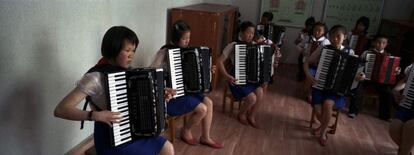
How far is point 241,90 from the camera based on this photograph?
2.96 metres

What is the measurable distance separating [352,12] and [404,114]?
345 centimetres

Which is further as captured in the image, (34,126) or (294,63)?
(294,63)

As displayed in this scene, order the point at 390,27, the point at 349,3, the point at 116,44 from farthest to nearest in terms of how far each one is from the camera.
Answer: the point at 349,3
the point at 390,27
the point at 116,44

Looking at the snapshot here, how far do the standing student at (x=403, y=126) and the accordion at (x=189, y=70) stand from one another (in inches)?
56.2

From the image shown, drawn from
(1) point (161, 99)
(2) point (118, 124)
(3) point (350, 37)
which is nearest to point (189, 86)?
(1) point (161, 99)

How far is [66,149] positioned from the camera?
2.13 metres

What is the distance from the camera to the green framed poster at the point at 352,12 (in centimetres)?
533

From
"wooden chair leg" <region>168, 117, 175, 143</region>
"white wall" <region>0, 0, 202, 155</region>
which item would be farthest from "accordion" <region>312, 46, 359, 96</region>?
"white wall" <region>0, 0, 202, 155</region>

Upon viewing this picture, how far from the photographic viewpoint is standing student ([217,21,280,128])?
282 centimetres

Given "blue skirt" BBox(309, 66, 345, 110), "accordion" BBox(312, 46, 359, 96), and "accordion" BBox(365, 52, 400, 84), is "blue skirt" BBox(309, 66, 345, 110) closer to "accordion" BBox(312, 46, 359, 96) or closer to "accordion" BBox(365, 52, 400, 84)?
"accordion" BBox(312, 46, 359, 96)

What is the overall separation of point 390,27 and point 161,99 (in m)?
4.43

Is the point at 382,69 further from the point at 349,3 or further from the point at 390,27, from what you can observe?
the point at 349,3

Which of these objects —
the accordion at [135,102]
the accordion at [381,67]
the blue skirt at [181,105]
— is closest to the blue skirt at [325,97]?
the accordion at [381,67]

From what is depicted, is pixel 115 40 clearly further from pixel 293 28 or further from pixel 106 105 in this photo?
pixel 293 28
